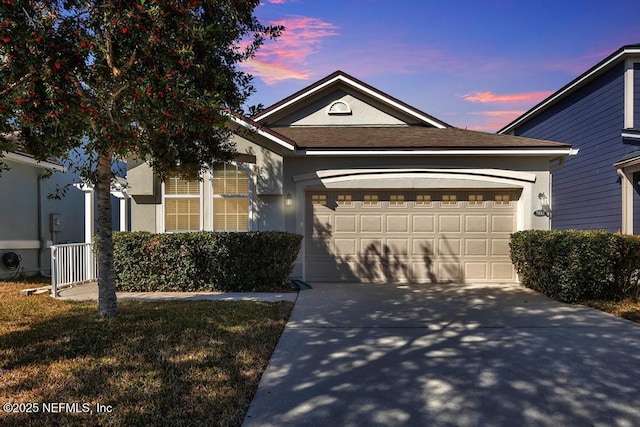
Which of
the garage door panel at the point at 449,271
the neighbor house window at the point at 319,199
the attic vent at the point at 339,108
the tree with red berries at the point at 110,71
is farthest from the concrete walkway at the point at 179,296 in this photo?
the attic vent at the point at 339,108

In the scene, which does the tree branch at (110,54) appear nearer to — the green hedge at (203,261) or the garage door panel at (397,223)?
the green hedge at (203,261)

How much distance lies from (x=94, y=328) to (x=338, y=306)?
3853 mm

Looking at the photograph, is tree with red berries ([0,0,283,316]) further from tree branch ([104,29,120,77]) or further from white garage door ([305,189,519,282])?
white garage door ([305,189,519,282])

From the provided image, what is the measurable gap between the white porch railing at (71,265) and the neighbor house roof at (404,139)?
5.72 metres

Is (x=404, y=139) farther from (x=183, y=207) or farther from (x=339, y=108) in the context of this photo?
(x=183, y=207)

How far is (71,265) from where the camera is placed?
28.8ft

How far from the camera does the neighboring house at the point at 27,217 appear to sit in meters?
10.7

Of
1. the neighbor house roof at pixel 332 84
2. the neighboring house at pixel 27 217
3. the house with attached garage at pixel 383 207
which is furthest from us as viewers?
the neighbor house roof at pixel 332 84

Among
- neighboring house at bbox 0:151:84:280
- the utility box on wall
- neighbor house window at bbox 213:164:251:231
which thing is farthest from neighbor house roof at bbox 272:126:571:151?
the utility box on wall

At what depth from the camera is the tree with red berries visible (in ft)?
13.4

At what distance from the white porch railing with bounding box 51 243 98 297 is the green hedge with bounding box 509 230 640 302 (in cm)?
1008

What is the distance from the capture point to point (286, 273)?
8617 mm

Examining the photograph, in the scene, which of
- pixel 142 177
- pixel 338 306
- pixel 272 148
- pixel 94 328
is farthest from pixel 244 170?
pixel 94 328

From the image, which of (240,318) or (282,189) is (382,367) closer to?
(240,318)
